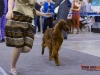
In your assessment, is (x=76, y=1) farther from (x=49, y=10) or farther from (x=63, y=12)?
(x=63, y=12)

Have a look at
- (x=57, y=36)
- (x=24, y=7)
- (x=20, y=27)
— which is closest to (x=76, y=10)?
(x=57, y=36)

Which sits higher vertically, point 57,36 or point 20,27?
point 20,27

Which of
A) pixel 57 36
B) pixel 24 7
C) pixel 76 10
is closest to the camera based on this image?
pixel 24 7

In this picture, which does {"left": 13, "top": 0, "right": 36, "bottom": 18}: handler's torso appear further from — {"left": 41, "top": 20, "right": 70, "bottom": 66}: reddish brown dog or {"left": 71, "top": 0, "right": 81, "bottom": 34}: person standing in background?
{"left": 71, "top": 0, "right": 81, "bottom": 34}: person standing in background

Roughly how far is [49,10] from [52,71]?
9457mm

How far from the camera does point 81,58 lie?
737 cm

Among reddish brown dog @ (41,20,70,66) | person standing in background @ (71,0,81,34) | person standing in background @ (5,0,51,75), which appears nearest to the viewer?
person standing in background @ (5,0,51,75)

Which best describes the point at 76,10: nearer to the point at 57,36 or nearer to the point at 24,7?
the point at 57,36

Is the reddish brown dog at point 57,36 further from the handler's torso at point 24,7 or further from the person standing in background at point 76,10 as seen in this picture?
the person standing in background at point 76,10

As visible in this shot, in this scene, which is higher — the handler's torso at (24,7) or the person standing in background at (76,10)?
the handler's torso at (24,7)

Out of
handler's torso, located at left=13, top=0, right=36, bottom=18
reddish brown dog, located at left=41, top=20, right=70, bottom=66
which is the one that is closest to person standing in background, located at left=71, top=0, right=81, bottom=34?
reddish brown dog, located at left=41, top=20, right=70, bottom=66

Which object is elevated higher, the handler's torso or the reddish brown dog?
the handler's torso

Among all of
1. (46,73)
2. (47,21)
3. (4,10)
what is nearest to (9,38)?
(46,73)

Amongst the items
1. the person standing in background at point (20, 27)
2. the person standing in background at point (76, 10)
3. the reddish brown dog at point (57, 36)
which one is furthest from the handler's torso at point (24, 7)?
the person standing in background at point (76, 10)
